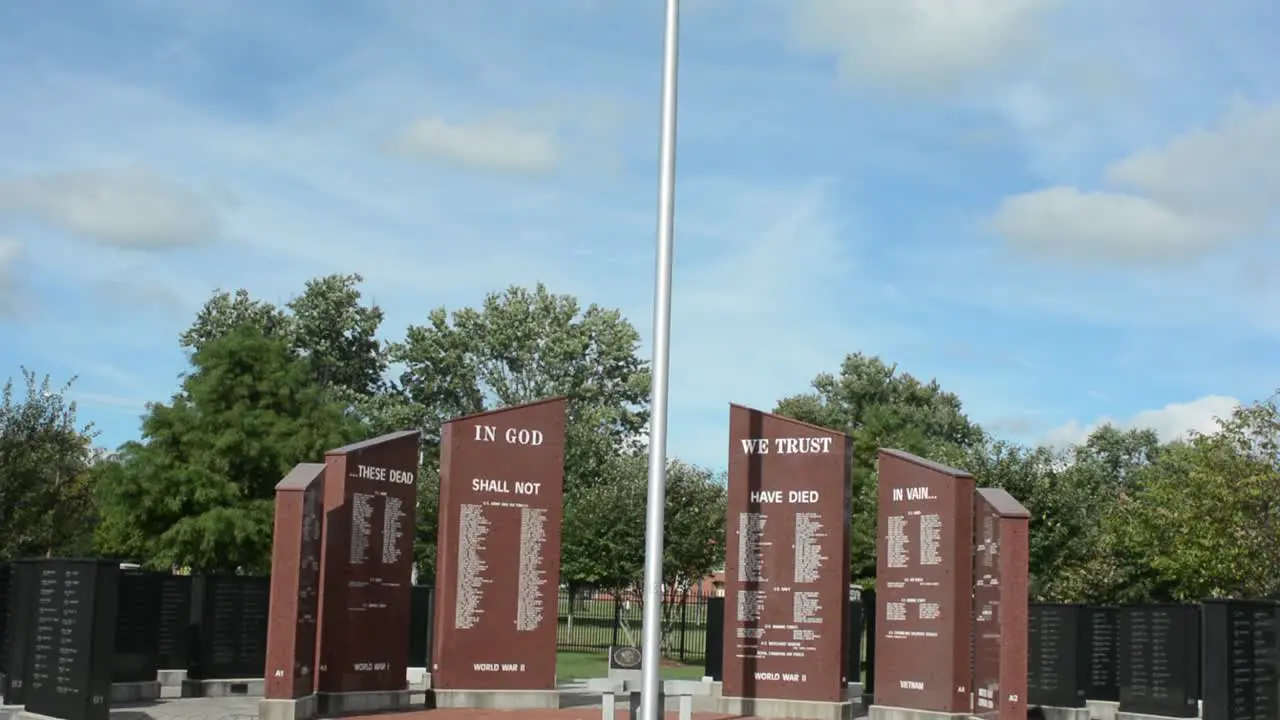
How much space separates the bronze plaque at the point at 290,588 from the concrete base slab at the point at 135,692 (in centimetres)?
394

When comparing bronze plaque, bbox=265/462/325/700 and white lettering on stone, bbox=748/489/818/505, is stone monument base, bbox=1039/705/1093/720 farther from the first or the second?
bronze plaque, bbox=265/462/325/700

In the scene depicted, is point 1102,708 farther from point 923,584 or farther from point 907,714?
point 923,584

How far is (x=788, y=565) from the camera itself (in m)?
19.6

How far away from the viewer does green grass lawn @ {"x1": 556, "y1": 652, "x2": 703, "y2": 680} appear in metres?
29.3

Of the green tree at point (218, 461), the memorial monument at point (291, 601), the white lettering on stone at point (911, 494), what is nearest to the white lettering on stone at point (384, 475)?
the memorial monument at point (291, 601)

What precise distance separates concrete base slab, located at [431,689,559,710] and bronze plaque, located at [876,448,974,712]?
4.69m

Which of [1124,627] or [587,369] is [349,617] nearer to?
[1124,627]

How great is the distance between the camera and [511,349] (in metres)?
58.1

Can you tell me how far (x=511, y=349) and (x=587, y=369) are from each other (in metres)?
3.26

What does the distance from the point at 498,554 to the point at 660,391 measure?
519 cm

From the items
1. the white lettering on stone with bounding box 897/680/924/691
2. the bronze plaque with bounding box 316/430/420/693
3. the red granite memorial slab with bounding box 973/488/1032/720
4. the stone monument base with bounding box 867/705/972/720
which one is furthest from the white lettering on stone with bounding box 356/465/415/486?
the red granite memorial slab with bounding box 973/488/1032/720

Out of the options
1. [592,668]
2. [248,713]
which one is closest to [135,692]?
[248,713]

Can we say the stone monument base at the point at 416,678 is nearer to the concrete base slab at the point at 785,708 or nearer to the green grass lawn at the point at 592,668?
the green grass lawn at the point at 592,668

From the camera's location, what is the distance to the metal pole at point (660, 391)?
15320 millimetres
